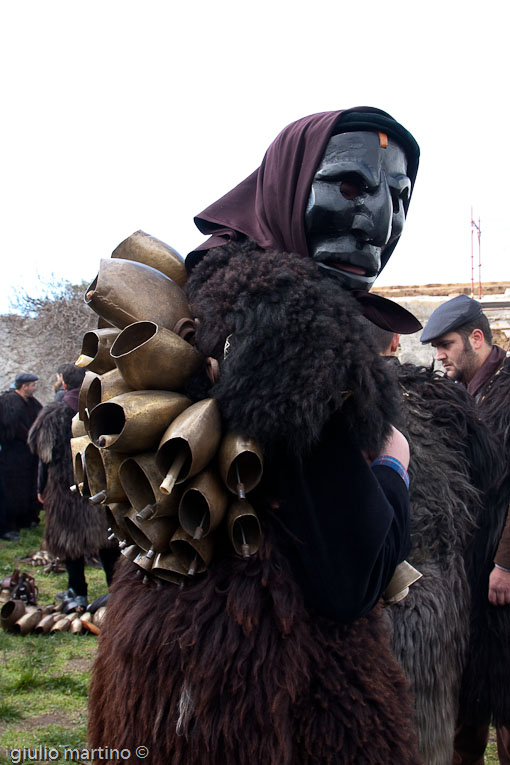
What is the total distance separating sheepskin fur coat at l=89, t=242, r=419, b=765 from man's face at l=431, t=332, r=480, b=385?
2.65m

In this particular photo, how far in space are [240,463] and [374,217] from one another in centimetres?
58

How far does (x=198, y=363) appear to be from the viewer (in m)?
1.30

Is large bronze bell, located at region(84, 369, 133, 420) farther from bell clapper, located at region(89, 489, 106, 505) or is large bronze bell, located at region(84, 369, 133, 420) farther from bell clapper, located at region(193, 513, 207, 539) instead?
bell clapper, located at region(193, 513, 207, 539)

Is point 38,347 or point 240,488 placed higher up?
point 240,488

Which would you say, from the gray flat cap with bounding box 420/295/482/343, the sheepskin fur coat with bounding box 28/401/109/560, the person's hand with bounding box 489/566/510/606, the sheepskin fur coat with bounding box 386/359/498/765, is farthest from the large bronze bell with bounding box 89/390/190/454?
the sheepskin fur coat with bounding box 28/401/109/560

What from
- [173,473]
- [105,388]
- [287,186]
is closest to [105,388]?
[105,388]

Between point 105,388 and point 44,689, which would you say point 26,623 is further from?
point 105,388

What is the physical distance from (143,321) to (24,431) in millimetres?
9360

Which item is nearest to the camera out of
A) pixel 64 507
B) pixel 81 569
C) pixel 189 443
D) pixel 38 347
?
pixel 189 443

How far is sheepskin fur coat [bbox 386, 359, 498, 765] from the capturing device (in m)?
2.19

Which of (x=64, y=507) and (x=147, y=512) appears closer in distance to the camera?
(x=147, y=512)

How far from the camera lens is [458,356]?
3.80 metres

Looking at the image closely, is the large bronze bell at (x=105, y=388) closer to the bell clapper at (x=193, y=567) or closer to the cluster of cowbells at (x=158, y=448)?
the cluster of cowbells at (x=158, y=448)

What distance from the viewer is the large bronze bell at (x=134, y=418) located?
117 cm
